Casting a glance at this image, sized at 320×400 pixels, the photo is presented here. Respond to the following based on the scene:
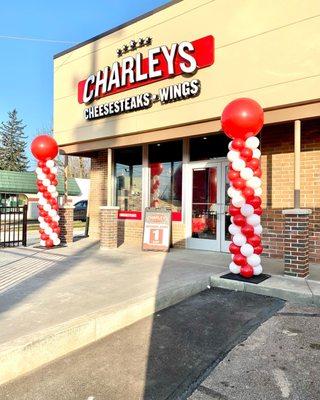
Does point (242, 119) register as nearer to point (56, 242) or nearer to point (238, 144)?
point (238, 144)

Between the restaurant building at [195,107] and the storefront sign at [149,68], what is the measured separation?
3 cm

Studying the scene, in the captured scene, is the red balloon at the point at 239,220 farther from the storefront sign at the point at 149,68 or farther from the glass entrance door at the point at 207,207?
the storefront sign at the point at 149,68

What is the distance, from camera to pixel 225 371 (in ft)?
10.7

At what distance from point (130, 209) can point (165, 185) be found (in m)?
1.48

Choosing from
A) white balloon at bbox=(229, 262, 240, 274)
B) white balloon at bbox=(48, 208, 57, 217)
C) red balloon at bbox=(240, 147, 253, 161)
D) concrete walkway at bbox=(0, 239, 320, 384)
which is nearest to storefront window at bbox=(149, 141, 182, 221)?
concrete walkway at bbox=(0, 239, 320, 384)

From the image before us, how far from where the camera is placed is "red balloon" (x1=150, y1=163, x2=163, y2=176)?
10352 mm

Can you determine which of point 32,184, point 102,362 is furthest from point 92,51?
point 32,184

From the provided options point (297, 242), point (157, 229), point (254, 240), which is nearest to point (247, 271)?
point (254, 240)

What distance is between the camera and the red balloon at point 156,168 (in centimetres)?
1035

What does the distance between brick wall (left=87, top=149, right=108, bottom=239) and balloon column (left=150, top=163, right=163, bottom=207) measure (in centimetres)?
217

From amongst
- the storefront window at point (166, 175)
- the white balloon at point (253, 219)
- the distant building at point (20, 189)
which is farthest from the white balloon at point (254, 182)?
the distant building at point (20, 189)

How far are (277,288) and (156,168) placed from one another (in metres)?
5.79

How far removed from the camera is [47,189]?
9.70 metres

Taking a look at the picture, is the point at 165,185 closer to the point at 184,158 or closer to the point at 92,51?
the point at 184,158
